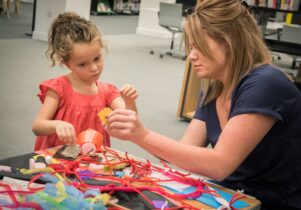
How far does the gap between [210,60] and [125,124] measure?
0.34 m

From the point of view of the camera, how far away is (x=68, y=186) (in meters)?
1.00

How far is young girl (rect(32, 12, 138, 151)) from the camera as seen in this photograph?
5.73 feet

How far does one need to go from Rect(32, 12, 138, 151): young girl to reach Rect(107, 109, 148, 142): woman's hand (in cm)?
54

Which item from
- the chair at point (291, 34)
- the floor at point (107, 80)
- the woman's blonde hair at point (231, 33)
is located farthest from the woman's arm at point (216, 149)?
the chair at point (291, 34)

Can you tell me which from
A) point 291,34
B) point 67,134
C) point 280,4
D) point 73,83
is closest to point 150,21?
point 291,34

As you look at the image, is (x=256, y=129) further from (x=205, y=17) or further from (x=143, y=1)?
(x=143, y=1)

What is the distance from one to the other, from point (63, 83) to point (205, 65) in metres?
0.70

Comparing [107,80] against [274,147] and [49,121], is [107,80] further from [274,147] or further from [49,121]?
[274,147]

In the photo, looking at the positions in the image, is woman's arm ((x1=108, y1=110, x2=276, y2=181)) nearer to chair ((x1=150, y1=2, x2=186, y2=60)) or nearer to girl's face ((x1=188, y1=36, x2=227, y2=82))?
girl's face ((x1=188, y1=36, x2=227, y2=82))

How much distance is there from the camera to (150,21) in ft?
32.7

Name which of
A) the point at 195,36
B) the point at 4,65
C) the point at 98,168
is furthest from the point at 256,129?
the point at 4,65

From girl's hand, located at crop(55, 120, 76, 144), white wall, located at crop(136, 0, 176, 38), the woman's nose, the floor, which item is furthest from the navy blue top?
white wall, located at crop(136, 0, 176, 38)

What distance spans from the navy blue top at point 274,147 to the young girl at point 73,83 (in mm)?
560

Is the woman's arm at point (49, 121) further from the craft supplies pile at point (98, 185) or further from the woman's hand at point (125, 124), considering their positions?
the woman's hand at point (125, 124)
